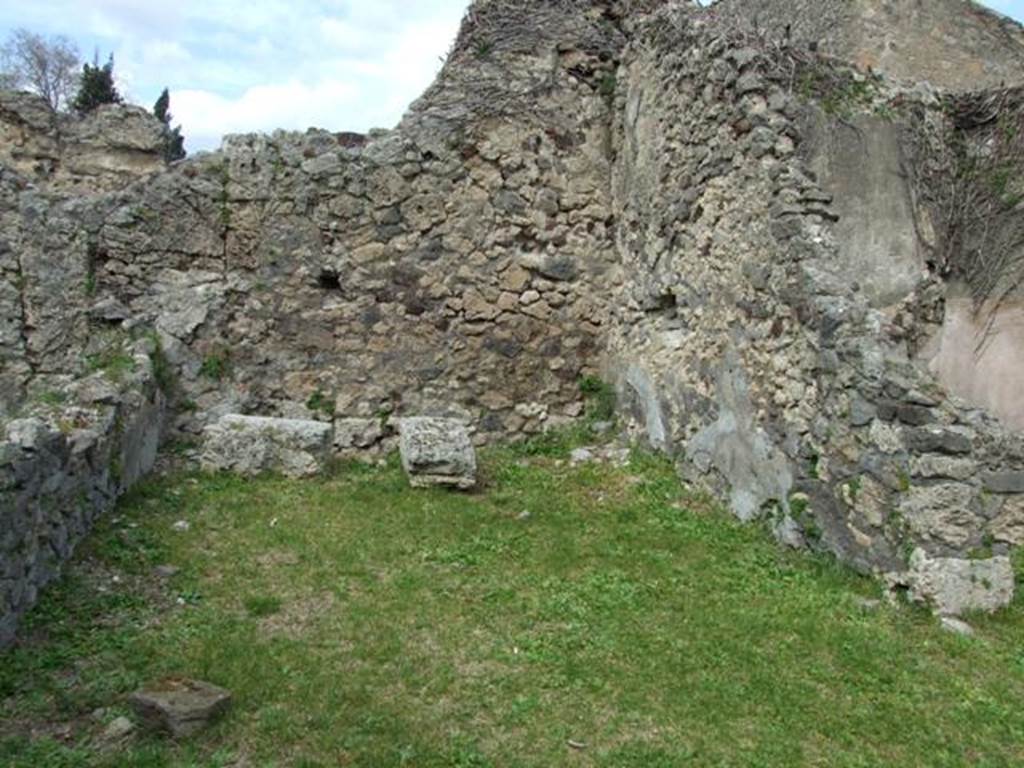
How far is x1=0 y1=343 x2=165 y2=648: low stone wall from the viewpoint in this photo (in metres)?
4.99

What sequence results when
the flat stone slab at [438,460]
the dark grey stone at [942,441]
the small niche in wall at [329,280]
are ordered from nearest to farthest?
1. the dark grey stone at [942,441]
2. the flat stone slab at [438,460]
3. the small niche in wall at [329,280]

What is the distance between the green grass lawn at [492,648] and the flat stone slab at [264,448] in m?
0.63

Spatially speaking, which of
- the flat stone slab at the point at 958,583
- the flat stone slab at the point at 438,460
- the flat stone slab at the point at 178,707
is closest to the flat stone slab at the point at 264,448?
the flat stone slab at the point at 438,460

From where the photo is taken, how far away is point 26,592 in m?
5.08

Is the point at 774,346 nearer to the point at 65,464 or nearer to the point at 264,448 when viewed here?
the point at 264,448

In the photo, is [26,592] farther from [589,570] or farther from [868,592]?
[868,592]

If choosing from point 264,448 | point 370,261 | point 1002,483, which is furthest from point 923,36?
point 264,448

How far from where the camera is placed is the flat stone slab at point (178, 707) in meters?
4.04

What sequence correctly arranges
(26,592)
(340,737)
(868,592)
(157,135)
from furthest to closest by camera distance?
(157,135) < (868,592) < (26,592) < (340,737)

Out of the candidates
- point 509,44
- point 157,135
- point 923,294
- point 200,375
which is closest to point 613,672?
point 200,375

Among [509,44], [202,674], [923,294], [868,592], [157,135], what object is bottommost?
[202,674]

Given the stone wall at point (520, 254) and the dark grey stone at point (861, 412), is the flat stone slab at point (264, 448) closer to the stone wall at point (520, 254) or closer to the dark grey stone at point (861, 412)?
the stone wall at point (520, 254)

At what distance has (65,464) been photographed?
5887mm

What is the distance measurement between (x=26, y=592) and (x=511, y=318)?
533cm
